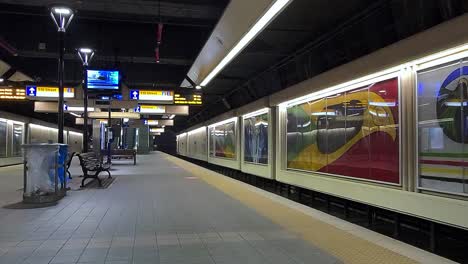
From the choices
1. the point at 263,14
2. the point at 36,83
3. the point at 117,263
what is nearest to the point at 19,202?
the point at 117,263

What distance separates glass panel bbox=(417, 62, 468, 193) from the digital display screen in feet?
40.6

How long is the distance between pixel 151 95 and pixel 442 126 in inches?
614

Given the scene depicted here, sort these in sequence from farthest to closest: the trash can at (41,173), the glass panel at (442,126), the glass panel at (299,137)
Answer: the glass panel at (299,137) < the trash can at (41,173) < the glass panel at (442,126)

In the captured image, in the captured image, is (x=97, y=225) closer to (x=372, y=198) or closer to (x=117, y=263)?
(x=117, y=263)

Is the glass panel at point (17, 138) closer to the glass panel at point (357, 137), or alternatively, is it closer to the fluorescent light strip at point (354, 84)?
the fluorescent light strip at point (354, 84)

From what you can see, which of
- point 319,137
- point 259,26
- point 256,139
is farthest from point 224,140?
point 259,26

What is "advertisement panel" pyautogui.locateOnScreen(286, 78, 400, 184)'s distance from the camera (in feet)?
24.0

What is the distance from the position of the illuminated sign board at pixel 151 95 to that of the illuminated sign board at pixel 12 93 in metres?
4.50

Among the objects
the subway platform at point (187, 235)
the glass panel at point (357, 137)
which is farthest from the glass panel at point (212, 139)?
the glass panel at point (357, 137)

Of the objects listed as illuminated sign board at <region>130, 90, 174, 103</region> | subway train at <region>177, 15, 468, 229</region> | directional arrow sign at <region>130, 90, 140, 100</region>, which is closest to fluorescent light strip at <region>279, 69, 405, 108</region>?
subway train at <region>177, 15, 468, 229</region>

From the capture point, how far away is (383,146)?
752 centimetres

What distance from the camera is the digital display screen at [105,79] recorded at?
54.7 feet

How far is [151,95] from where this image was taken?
20.2 metres

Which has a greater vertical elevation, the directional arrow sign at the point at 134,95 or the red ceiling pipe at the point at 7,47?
the red ceiling pipe at the point at 7,47
